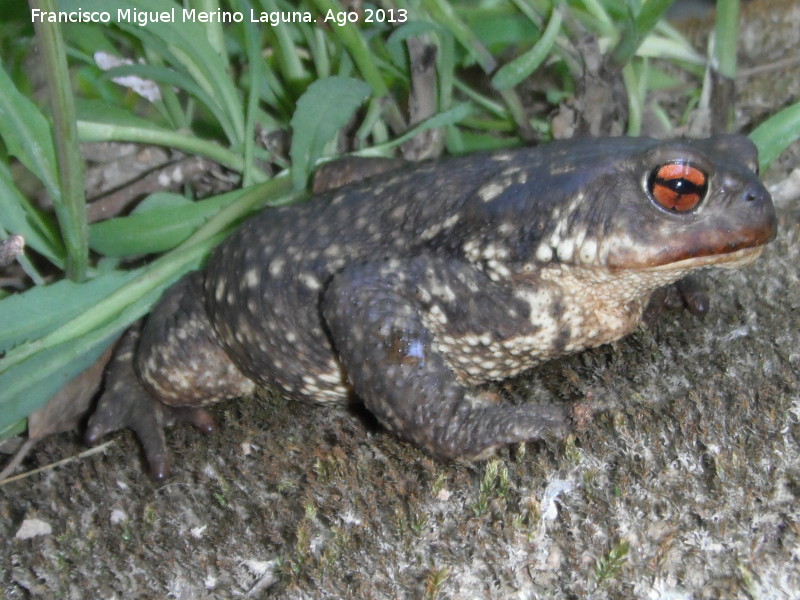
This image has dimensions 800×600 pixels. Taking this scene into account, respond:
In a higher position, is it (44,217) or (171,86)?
(171,86)

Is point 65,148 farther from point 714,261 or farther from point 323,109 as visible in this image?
point 714,261

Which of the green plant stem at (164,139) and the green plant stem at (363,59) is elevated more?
the green plant stem at (363,59)

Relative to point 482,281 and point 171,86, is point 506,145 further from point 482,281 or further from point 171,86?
point 171,86

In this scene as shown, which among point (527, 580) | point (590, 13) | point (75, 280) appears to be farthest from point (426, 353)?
point (590, 13)

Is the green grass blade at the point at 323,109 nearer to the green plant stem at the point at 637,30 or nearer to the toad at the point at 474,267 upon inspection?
the toad at the point at 474,267

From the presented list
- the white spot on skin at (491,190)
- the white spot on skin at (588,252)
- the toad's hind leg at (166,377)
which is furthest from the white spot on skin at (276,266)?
the white spot on skin at (588,252)

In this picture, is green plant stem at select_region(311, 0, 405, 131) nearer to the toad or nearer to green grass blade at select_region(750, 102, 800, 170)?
the toad

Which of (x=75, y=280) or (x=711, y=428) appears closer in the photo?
(x=711, y=428)
